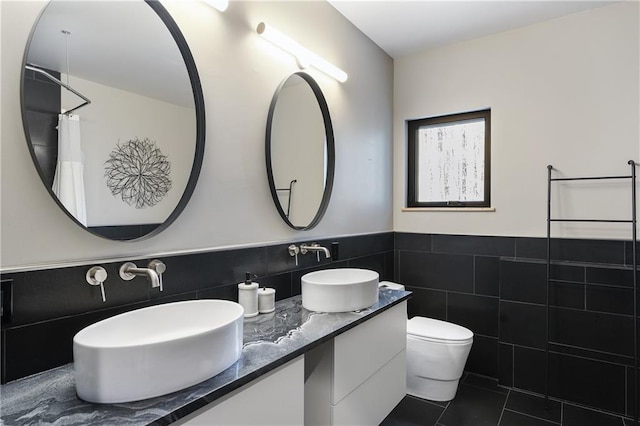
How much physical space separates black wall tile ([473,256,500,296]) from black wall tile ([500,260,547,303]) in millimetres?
97

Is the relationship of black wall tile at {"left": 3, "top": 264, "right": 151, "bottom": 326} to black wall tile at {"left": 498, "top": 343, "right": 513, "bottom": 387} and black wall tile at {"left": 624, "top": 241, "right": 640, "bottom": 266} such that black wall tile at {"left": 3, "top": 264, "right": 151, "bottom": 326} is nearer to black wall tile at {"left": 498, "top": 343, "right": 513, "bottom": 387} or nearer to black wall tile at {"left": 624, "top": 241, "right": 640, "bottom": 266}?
black wall tile at {"left": 498, "top": 343, "right": 513, "bottom": 387}

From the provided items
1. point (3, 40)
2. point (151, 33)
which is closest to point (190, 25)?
point (151, 33)

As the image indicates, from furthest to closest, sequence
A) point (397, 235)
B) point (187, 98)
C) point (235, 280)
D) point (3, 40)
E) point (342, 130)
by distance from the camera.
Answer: point (397, 235)
point (342, 130)
point (235, 280)
point (187, 98)
point (3, 40)

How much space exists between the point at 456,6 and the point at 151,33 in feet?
6.16

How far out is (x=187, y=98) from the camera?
1.44 m

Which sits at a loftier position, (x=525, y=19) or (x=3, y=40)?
(x=525, y=19)

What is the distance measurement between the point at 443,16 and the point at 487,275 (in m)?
1.83

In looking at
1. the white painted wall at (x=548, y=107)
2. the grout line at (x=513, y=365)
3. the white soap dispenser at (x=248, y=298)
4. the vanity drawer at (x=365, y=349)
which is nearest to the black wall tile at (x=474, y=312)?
the grout line at (x=513, y=365)

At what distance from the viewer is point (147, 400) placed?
88 cm

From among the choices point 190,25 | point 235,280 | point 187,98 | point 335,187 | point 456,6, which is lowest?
point 235,280

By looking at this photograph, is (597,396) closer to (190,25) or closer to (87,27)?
(190,25)

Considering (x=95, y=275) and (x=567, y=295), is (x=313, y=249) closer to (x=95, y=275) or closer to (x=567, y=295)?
(x=95, y=275)

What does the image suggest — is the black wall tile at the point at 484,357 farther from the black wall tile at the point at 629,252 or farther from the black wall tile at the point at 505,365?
the black wall tile at the point at 629,252

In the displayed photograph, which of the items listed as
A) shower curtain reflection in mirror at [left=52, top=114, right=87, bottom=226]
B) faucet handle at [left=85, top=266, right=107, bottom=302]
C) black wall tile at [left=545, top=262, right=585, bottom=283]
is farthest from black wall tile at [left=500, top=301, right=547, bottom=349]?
shower curtain reflection in mirror at [left=52, top=114, right=87, bottom=226]
